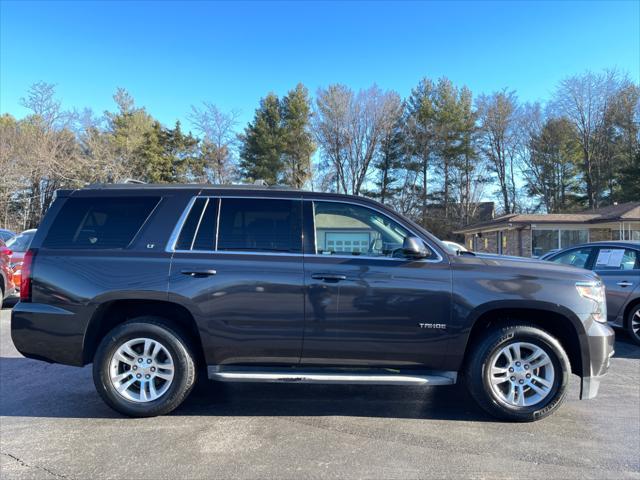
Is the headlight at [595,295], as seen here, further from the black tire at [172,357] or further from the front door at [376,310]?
the black tire at [172,357]

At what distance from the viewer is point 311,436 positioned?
3553mm

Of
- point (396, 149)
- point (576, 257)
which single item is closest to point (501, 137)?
point (396, 149)

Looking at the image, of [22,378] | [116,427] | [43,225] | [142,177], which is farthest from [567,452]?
[142,177]

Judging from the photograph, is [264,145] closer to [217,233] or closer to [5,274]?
[5,274]

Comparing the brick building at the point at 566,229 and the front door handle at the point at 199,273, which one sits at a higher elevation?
the brick building at the point at 566,229

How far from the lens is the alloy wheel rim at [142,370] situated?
3.85m

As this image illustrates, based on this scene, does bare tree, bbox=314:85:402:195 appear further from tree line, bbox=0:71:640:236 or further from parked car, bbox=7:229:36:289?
parked car, bbox=7:229:36:289

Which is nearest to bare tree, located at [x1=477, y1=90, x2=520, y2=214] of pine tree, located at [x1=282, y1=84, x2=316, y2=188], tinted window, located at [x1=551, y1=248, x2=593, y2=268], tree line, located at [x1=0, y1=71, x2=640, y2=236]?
tree line, located at [x1=0, y1=71, x2=640, y2=236]

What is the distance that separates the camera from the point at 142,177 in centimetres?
3788

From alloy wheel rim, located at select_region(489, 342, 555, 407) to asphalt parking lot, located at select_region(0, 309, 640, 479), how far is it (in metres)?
0.24

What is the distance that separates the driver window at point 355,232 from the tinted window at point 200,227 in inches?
36.6

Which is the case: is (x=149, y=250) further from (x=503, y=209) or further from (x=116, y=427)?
(x=503, y=209)

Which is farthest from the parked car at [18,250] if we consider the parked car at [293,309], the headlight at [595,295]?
the headlight at [595,295]

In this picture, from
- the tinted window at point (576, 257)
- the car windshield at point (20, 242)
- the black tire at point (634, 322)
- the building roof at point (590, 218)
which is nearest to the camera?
the black tire at point (634, 322)
